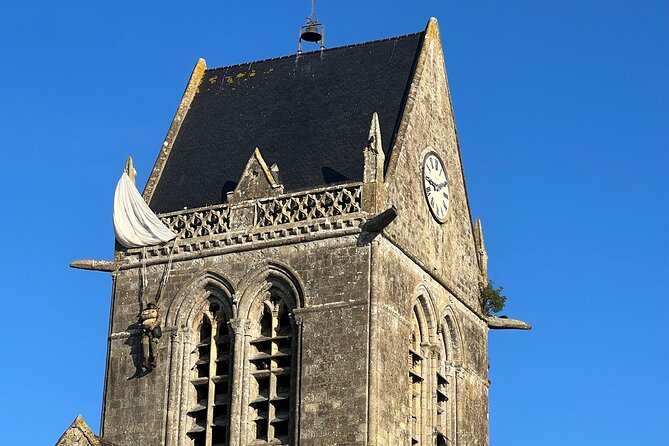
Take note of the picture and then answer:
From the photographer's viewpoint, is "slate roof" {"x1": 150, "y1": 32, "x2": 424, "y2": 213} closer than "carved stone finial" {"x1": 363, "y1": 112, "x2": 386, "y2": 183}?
No

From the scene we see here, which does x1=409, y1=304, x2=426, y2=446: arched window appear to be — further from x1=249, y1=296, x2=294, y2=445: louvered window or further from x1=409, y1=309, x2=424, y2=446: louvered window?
x1=249, y1=296, x2=294, y2=445: louvered window

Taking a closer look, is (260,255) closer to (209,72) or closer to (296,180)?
(296,180)

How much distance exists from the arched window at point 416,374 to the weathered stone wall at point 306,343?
2098 millimetres

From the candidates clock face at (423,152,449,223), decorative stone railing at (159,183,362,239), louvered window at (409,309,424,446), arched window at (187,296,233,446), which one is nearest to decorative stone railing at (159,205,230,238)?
decorative stone railing at (159,183,362,239)

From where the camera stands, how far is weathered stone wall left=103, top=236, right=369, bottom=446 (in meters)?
33.4

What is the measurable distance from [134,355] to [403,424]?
19.3 ft

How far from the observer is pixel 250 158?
37.1 metres

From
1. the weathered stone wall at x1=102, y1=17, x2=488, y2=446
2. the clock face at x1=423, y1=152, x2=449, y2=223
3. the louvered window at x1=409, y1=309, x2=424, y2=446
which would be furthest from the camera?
the clock face at x1=423, y1=152, x2=449, y2=223

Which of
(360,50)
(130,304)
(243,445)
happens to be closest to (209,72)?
(360,50)

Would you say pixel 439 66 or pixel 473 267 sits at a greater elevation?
pixel 439 66

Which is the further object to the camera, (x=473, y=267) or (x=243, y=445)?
(x=473, y=267)

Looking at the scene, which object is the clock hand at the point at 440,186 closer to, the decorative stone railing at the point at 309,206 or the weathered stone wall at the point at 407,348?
the weathered stone wall at the point at 407,348

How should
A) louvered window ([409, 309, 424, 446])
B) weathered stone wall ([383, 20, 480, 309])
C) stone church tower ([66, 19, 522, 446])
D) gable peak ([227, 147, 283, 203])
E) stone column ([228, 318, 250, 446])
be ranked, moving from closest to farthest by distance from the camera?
1. stone church tower ([66, 19, 522, 446])
2. stone column ([228, 318, 250, 446])
3. louvered window ([409, 309, 424, 446])
4. weathered stone wall ([383, 20, 480, 309])
5. gable peak ([227, 147, 283, 203])

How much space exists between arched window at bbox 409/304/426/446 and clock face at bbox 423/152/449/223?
2446 mm
